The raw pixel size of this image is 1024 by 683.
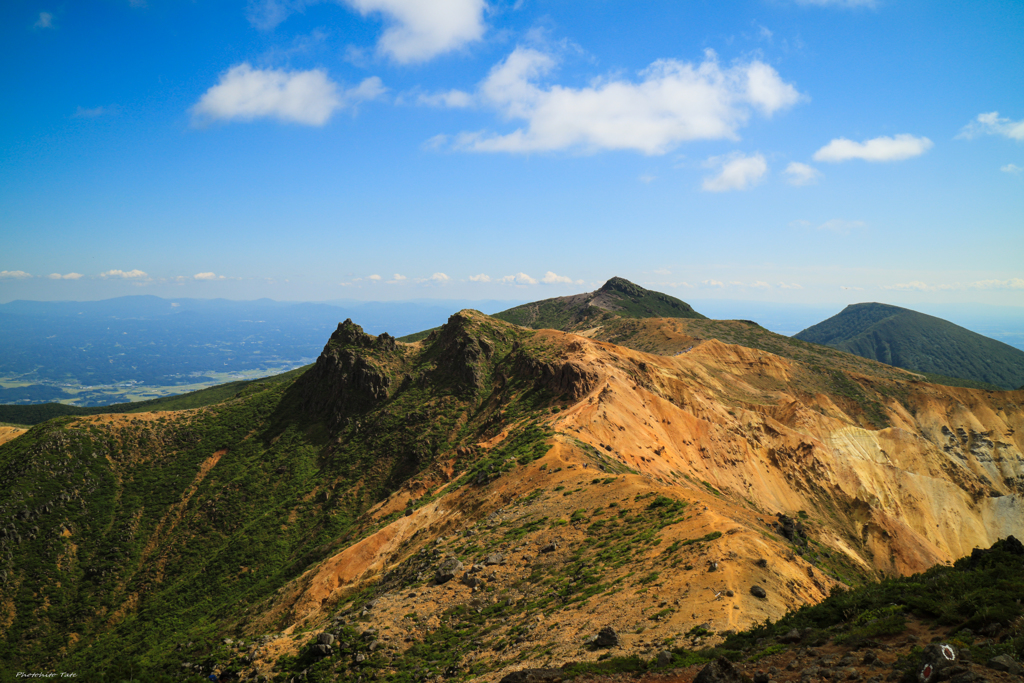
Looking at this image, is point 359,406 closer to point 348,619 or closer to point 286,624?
point 286,624

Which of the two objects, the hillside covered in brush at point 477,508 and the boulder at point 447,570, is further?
the boulder at point 447,570

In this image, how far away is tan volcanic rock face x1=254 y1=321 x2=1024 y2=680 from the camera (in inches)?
891

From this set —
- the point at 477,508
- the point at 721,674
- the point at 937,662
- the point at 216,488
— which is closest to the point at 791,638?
the point at 721,674

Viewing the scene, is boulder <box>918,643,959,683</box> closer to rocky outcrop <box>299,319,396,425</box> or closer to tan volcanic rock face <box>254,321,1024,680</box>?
tan volcanic rock face <box>254,321,1024,680</box>

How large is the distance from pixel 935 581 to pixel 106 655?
6909cm

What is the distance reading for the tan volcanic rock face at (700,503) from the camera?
22625mm

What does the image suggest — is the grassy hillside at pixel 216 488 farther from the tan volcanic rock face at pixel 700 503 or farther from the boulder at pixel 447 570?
the boulder at pixel 447 570

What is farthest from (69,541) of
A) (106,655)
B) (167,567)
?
(106,655)

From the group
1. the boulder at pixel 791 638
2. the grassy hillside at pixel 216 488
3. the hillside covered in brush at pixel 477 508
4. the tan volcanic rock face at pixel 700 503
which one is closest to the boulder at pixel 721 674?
the boulder at pixel 791 638

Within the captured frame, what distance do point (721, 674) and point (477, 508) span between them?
27680 mm

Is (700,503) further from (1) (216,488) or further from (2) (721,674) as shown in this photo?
(1) (216,488)

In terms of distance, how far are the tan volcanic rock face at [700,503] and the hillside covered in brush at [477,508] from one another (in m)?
0.24

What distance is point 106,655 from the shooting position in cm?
4578

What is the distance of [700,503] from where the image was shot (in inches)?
1182
